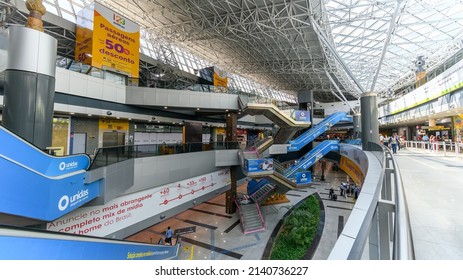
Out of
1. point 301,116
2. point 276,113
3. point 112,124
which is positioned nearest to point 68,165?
point 112,124

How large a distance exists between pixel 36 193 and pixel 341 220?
59.0 feet

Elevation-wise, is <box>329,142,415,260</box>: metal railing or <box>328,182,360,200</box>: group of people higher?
<box>329,142,415,260</box>: metal railing

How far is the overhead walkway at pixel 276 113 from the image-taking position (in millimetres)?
18031

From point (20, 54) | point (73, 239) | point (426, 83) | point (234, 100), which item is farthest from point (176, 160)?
point (426, 83)

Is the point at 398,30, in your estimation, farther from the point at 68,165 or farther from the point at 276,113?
the point at 68,165

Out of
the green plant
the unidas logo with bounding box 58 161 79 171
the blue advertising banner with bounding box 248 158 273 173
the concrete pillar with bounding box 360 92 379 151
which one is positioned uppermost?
the concrete pillar with bounding box 360 92 379 151

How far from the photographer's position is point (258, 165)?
607 inches

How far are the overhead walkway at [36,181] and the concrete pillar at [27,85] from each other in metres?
1.42

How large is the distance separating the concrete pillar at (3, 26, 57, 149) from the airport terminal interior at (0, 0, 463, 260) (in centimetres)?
4

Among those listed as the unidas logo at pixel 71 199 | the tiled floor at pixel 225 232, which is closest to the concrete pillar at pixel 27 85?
the unidas logo at pixel 71 199

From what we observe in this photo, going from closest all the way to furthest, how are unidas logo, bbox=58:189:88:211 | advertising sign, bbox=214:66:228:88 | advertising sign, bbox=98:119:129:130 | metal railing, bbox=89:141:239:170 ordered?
unidas logo, bbox=58:189:88:211, metal railing, bbox=89:141:239:170, advertising sign, bbox=98:119:129:130, advertising sign, bbox=214:66:228:88

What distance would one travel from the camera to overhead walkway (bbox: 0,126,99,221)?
4281 millimetres

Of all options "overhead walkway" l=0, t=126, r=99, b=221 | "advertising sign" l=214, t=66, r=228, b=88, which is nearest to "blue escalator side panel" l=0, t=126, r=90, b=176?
"overhead walkway" l=0, t=126, r=99, b=221

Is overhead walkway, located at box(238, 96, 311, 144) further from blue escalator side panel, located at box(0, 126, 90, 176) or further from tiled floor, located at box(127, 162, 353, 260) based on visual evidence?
blue escalator side panel, located at box(0, 126, 90, 176)
